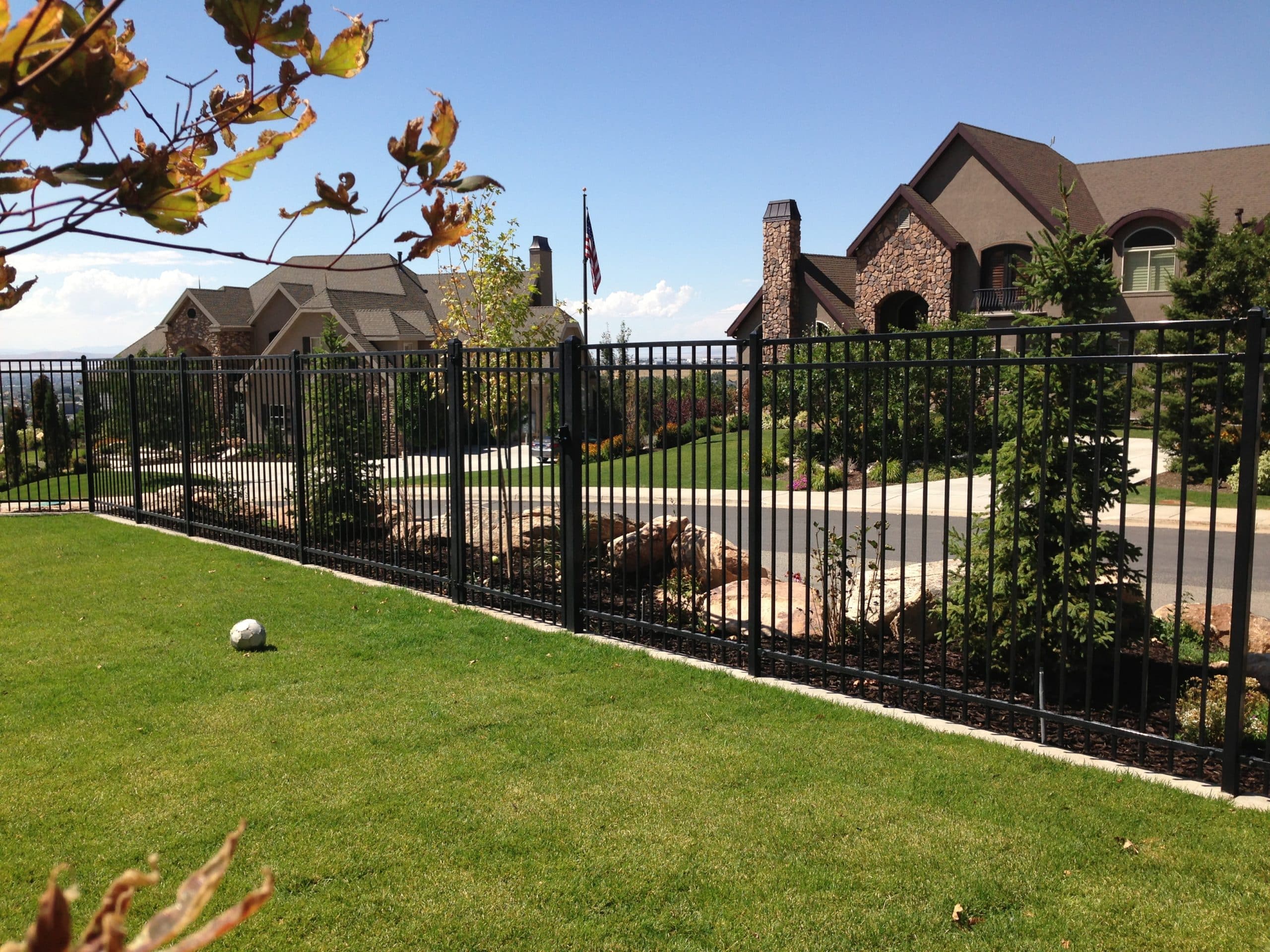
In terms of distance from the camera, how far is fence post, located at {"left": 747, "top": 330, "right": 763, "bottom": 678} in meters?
6.77

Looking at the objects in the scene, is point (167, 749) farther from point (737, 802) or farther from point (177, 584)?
point (177, 584)

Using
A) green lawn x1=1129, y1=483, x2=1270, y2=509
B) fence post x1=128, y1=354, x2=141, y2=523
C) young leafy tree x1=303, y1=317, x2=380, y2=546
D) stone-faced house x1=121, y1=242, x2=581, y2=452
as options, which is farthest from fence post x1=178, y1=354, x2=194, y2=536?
stone-faced house x1=121, y1=242, x2=581, y2=452

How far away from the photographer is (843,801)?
483 centimetres

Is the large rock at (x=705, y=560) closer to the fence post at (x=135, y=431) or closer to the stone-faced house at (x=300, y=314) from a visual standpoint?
the fence post at (x=135, y=431)

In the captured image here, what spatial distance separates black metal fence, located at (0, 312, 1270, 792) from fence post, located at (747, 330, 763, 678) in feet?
0.07

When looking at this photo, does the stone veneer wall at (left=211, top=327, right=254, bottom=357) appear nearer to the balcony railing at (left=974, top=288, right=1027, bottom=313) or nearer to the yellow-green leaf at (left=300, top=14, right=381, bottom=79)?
the balcony railing at (left=974, top=288, right=1027, bottom=313)

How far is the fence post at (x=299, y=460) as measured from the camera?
1102 centimetres

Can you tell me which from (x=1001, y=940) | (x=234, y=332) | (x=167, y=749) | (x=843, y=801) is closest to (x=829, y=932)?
(x=1001, y=940)

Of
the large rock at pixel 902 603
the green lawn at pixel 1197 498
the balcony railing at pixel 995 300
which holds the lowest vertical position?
the green lawn at pixel 1197 498

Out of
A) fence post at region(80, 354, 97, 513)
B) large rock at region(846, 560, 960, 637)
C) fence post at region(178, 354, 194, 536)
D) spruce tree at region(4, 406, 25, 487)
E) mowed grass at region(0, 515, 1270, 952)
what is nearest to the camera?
mowed grass at region(0, 515, 1270, 952)

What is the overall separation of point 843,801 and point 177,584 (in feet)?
24.1

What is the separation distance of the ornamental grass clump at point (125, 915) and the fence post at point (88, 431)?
51.6 ft

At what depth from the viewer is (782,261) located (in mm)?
35344

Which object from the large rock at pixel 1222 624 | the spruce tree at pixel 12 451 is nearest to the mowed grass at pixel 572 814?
the large rock at pixel 1222 624
